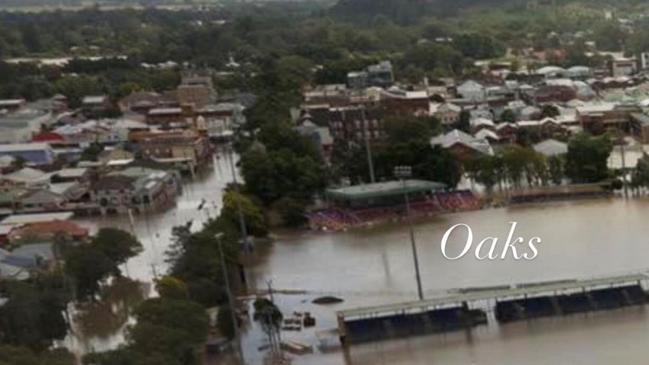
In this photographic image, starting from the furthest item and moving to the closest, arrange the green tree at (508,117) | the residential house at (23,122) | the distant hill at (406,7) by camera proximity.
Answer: the distant hill at (406,7), the residential house at (23,122), the green tree at (508,117)

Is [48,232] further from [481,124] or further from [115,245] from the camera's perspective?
[481,124]

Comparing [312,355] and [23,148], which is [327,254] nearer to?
[312,355]

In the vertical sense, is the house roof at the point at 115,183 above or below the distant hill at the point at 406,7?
below

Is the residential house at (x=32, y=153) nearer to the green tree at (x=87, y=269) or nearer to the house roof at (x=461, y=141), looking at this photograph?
the house roof at (x=461, y=141)

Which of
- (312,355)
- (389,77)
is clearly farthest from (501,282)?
(389,77)

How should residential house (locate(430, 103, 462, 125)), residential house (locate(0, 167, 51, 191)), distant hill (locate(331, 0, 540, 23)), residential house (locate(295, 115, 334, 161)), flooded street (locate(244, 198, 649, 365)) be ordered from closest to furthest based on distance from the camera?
1. flooded street (locate(244, 198, 649, 365))
2. residential house (locate(0, 167, 51, 191))
3. residential house (locate(295, 115, 334, 161))
4. residential house (locate(430, 103, 462, 125))
5. distant hill (locate(331, 0, 540, 23))

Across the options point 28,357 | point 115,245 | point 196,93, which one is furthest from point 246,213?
point 196,93

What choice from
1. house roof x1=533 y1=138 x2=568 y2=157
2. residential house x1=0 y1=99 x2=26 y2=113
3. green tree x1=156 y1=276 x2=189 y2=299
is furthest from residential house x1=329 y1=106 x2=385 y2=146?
residential house x1=0 y1=99 x2=26 y2=113

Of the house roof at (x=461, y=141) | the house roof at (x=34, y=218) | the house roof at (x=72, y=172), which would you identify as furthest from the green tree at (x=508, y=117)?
the house roof at (x=34, y=218)

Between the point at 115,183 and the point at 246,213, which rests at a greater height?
the point at 115,183

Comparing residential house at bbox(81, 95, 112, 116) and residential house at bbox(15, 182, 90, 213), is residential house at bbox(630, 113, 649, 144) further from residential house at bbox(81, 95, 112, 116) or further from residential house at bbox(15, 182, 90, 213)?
residential house at bbox(81, 95, 112, 116)
